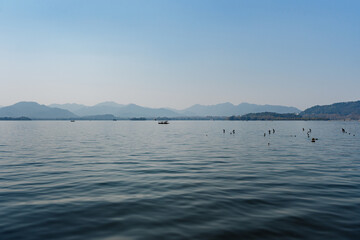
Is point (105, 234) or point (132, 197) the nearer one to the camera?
point (105, 234)

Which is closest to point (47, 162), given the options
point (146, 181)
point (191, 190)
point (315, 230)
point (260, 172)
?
point (146, 181)

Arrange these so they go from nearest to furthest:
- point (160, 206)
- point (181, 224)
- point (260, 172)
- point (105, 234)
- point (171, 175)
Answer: point (105, 234) < point (181, 224) < point (160, 206) < point (171, 175) < point (260, 172)

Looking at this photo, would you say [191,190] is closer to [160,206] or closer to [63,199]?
[160,206]

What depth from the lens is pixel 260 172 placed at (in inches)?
984

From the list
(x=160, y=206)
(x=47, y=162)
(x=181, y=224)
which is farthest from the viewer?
(x=47, y=162)

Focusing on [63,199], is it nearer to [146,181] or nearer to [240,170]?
[146,181]

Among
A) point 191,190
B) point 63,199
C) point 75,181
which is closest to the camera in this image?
point 63,199

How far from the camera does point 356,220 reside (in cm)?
1238

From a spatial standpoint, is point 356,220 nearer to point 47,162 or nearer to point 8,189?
point 8,189

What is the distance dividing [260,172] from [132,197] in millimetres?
14219

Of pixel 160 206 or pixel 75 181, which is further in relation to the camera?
pixel 75 181

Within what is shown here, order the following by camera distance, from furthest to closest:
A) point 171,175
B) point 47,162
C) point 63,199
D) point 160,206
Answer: point 47,162, point 171,175, point 63,199, point 160,206

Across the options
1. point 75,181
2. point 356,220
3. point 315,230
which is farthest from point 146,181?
point 356,220

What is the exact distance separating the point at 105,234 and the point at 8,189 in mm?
12174
